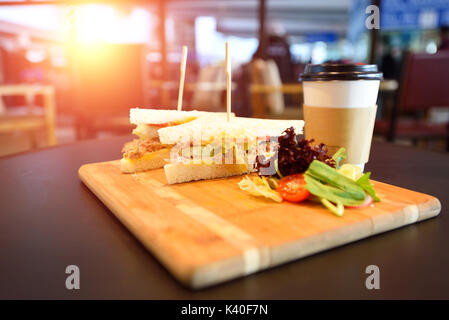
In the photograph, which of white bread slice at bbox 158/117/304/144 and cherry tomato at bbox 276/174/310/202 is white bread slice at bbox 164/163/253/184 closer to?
white bread slice at bbox 158/117/304/144

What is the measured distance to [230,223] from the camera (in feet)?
2.53

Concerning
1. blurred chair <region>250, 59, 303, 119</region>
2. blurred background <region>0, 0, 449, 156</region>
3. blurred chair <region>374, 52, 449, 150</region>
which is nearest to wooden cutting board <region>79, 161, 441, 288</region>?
blurred background <region>0, 0, 449, 156</region>

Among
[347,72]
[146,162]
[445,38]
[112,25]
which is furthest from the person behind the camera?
[112,25]

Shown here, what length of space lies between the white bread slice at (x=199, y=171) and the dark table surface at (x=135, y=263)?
0.77 ft

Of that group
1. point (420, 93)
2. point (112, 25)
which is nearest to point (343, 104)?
point (420, 93)

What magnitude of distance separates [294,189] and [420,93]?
3.61 m

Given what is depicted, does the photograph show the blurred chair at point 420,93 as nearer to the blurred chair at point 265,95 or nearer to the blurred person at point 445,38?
the blurred chair at point 265,95

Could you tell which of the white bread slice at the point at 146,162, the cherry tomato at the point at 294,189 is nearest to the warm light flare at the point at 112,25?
the white bread slice at the point at 146,162

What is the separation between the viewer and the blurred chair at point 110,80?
4148 mm

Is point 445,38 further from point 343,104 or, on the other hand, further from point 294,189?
point 294,189

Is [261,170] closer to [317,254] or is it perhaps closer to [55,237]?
[317,254]

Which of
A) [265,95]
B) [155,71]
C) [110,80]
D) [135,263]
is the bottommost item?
[135,263]

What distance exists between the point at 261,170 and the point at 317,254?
0.42m
